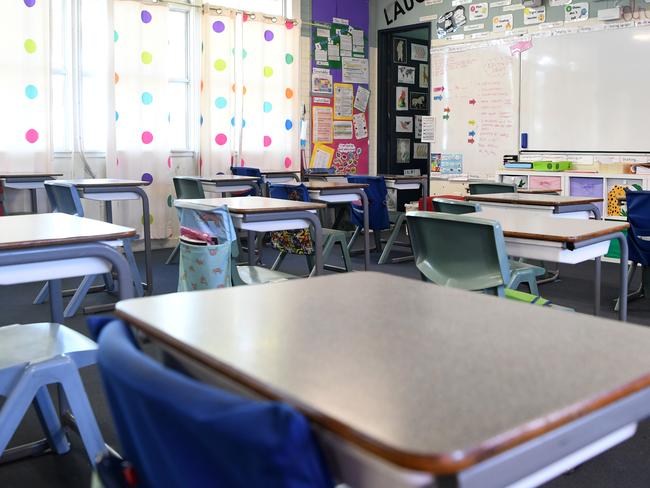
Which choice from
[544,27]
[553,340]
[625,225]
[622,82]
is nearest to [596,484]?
[625,225]

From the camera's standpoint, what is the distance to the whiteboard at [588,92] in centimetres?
612

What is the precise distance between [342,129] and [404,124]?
3.06 ft

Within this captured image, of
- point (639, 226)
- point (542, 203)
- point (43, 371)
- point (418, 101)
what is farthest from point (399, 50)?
point (43, 371)

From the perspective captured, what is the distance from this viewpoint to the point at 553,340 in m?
Answer: 0.94

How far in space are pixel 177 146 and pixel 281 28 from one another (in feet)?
5.91

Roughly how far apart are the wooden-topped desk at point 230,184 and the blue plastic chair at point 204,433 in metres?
4.90

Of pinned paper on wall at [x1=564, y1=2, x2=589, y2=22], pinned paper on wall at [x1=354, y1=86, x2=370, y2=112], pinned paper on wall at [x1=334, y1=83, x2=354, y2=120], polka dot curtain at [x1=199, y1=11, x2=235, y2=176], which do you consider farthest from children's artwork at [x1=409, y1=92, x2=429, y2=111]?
polka dot curtain at [x1=199, y1=11, x2=235, y2=176]

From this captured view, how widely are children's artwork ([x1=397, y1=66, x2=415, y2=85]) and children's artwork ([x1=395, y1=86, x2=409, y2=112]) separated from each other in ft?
0.34

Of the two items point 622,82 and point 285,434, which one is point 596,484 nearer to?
point 285,434

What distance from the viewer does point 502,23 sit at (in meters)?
7.16

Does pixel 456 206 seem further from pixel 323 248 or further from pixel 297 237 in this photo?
pixel 323 248

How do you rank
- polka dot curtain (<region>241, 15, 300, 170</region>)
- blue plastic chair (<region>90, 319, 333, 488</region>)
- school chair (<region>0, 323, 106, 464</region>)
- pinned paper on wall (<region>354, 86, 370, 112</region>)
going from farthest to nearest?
pinned paper on wall (<region>354, 86, 370, 112</region>), polka dot curtain (<region>241, 15, 300, 170</region>), school chair (<region>0, 323, 106, 464</region>), blue plastic chair (<region>90, 319, 333, 488</region>)

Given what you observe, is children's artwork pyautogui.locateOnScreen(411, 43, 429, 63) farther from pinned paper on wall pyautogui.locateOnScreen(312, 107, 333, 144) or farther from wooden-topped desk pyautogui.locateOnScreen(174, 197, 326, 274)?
wooden-topped desk pyautogui.locateOnScreen(174, 197, 326, 274)

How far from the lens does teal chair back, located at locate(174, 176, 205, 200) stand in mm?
5289
